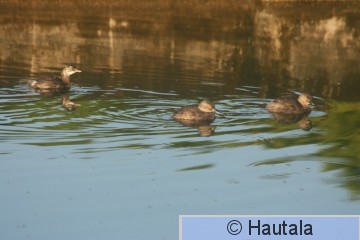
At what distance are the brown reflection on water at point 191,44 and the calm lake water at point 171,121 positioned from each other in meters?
0.07

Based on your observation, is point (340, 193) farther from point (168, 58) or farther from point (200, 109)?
point (168, 58)

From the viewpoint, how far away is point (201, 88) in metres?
21.6

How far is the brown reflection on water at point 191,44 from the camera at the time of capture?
23.2 meters

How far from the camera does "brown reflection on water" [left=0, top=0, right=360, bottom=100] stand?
23219 mm

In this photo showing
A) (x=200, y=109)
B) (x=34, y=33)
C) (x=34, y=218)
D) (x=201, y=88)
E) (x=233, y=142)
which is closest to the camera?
(x=34, y=218)

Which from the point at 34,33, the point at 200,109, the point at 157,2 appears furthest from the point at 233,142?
the point at 157,2

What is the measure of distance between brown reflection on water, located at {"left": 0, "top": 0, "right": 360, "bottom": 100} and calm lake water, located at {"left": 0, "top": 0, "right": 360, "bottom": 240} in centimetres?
7

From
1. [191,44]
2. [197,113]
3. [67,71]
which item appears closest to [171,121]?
[197,113]

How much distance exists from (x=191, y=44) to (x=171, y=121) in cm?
1144

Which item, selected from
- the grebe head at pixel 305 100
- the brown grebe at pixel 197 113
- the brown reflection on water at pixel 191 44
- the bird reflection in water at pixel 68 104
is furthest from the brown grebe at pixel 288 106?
the bird reflection in water at pixel 68 104

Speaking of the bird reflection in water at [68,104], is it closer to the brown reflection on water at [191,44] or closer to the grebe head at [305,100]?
the brown reflection on water at [191,44]

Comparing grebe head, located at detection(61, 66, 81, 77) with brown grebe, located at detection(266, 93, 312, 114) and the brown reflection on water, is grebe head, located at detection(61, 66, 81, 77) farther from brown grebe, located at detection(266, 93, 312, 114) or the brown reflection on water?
brown grebe, located at detection(266, 93, 312, 114)

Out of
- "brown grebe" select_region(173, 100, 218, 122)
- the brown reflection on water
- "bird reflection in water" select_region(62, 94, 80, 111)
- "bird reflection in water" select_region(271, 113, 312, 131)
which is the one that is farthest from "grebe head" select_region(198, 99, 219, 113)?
the brown reflection on water

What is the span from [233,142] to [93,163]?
265cm
